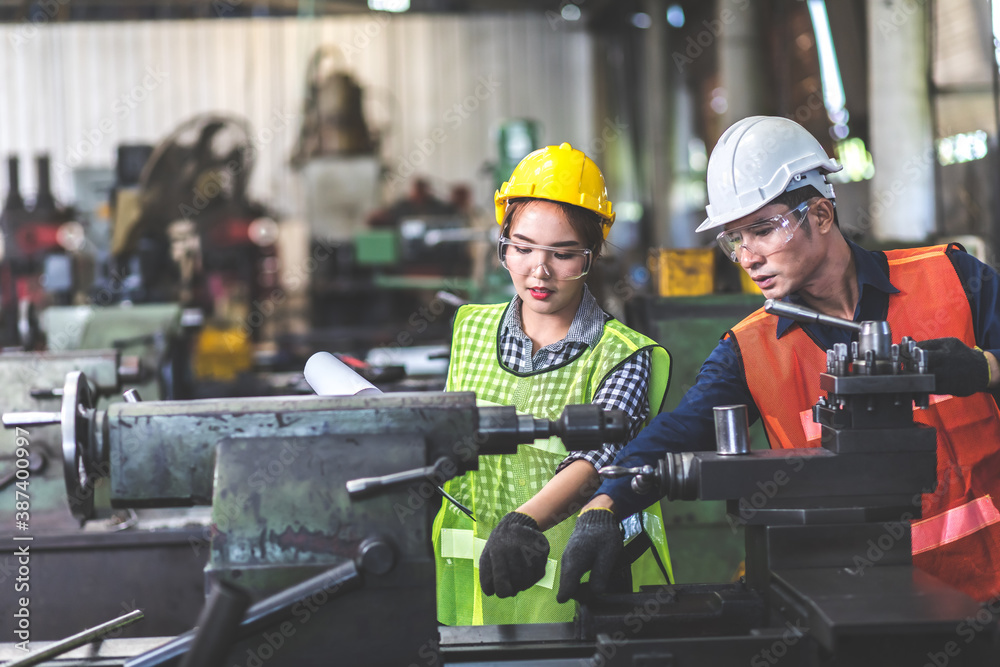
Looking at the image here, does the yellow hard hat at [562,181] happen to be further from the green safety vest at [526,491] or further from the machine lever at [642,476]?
the machine lever at [642,476]

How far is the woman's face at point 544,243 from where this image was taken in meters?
1.29

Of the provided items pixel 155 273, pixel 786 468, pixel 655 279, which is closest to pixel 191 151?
pixel 155 273

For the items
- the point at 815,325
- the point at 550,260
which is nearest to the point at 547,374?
the point at 550,260

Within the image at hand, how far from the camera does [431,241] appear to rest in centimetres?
397

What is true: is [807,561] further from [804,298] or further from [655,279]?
[655,279]

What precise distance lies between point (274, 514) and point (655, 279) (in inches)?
66.5

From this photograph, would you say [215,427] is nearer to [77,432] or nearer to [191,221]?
[77,432]

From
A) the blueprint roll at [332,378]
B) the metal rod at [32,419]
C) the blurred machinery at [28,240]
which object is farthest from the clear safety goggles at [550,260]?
the blurred machinery at [28,240]

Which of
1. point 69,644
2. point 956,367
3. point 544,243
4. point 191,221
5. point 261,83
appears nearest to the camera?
point 69,644

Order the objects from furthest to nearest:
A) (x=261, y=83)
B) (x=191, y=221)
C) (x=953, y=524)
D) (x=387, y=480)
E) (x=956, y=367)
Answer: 1. (x=261, y=83)
2. (x=191, y=221)
3. (x=953, y=524)
4. (x=956, y=367)
5. (x=387, y=480)

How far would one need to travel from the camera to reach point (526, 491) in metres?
1.30

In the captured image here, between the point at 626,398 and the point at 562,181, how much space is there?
327 millimetres

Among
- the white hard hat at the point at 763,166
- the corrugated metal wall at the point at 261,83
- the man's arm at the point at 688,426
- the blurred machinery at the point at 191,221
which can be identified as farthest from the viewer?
the corrugated metal wall at the point at 261,83

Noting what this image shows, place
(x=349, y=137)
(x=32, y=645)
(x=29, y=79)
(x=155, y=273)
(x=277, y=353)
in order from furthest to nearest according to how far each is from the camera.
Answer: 1. (x=29, y=79)
2. (x=349, y=137)
3. (x=277, y=353)
4. (x=155, y=273)
5. (x=32, y=645)
